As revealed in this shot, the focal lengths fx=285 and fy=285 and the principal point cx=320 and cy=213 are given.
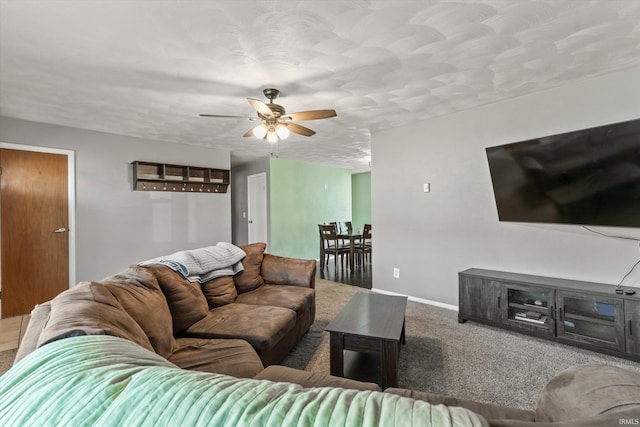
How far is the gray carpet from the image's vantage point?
1.92 meters

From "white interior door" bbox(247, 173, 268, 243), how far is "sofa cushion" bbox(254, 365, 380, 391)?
15.5 ft

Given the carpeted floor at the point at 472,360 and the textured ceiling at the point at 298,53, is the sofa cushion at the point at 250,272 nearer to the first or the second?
the carpeted floor at the point at 472,360

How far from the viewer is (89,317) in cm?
109

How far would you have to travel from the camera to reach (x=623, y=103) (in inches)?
97.4

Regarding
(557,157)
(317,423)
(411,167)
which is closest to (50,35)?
(317,423)

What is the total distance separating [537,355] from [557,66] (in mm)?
2399

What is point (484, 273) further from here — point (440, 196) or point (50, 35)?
point (50, 35)

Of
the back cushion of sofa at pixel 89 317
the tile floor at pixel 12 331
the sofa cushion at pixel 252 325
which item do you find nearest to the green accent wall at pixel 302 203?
the tile floor at pixel 12 331

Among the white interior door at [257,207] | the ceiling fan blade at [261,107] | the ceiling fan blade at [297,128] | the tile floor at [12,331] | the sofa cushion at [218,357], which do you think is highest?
the ceiling fan blade at [261,107]

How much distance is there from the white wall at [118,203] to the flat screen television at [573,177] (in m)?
4.41

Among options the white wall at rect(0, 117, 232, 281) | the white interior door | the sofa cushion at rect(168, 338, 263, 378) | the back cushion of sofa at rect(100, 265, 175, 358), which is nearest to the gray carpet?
the sofa cushion at rect(168, 338, 263, 378)

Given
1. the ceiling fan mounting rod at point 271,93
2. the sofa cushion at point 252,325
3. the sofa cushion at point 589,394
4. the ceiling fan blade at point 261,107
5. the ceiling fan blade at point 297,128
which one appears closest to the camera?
the sofa cushion at point 589,394

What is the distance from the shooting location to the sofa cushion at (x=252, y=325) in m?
1.86

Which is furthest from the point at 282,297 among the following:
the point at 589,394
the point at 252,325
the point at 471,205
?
the point at 471,205
